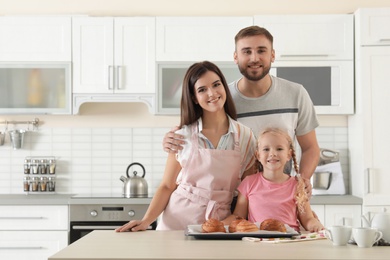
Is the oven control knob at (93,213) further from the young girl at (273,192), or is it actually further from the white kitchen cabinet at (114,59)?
the young girl at (273,192)

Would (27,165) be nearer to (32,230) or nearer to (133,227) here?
(32,230)

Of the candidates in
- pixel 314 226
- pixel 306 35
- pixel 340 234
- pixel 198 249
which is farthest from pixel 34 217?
pixel 340 234

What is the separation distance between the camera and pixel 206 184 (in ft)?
8.87

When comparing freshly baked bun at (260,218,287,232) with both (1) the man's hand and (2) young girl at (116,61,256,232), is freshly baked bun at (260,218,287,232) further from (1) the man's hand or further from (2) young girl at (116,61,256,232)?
(1) the man's hand

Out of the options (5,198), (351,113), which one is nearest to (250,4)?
(351,113)

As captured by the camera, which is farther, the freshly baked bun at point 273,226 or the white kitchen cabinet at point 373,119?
the white kitchen cabinet at point 373,119

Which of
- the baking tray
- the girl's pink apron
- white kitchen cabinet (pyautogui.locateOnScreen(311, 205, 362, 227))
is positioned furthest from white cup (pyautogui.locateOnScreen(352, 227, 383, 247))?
white kitchen cabinet (pyautogui.locateOnScreen(311, 205, 362, 227))

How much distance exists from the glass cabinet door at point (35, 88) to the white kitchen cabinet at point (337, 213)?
6.20 feet

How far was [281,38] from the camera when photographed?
472 cm

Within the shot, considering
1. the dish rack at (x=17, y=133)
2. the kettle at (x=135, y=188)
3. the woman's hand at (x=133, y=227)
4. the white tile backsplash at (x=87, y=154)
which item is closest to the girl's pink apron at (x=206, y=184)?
the woman's hand at (x=133, y=227)

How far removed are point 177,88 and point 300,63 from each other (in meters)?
0.89

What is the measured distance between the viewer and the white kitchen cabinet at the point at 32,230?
4.48m

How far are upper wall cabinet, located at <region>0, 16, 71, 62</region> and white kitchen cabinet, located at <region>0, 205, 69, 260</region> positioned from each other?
1.08m

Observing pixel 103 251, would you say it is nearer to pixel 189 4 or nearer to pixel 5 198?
pixel 5 198
